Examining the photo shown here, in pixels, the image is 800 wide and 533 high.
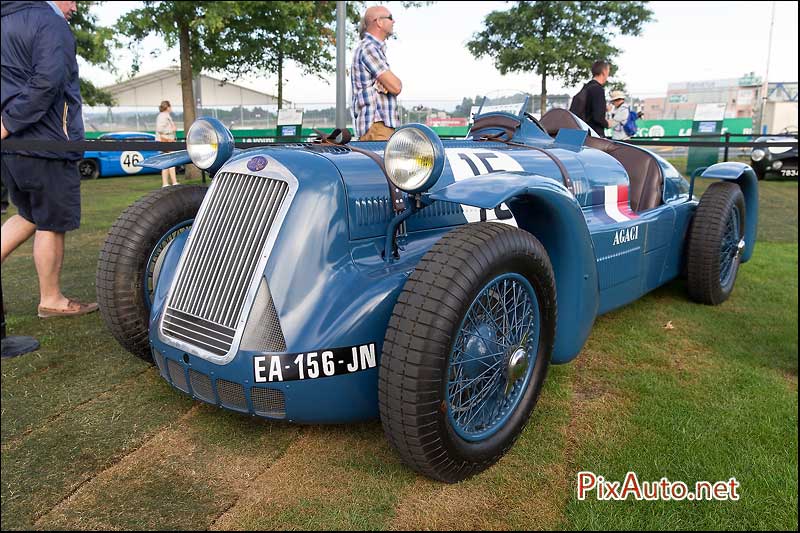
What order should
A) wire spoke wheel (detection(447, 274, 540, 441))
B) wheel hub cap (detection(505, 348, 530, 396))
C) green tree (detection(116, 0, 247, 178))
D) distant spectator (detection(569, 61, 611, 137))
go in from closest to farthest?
wire spoke wheel (detection(447, 274, 540, 441)), wheel hub cap (detection(505, 348, 530, 396)), distant spectator (detection(569, 61, 611, 137)), green tree (detection(116, 0, 247, 178))

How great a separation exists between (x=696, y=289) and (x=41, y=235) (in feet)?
14.1

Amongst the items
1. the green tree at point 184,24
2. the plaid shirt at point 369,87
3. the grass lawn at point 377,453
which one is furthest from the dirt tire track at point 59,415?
the green tree at point 184,24

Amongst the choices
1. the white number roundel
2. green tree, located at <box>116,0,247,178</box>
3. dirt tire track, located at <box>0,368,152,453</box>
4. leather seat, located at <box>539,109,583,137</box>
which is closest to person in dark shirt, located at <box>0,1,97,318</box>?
dirt tire track, located at <box>0,368,152,453</box>

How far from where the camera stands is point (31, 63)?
10.4ft

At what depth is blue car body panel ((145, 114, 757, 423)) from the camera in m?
2.03

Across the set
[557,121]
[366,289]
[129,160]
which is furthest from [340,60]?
[366,289]

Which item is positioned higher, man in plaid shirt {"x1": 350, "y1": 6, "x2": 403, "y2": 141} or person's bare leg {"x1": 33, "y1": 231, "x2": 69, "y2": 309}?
man in plaid shirt {"x1": 350, "y1": 6, "x2": 403, "y2": 141}

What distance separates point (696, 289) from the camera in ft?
13.4

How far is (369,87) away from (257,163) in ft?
6.57

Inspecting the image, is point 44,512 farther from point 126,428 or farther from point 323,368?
point 323,368

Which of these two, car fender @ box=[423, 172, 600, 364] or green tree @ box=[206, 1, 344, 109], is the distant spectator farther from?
green tree @ box=[206, 1, 344, 109]

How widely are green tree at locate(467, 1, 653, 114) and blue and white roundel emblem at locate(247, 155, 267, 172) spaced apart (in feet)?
64.9

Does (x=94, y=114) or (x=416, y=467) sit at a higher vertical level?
(x=94, y=114)

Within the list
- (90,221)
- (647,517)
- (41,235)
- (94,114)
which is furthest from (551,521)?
(94,114)
